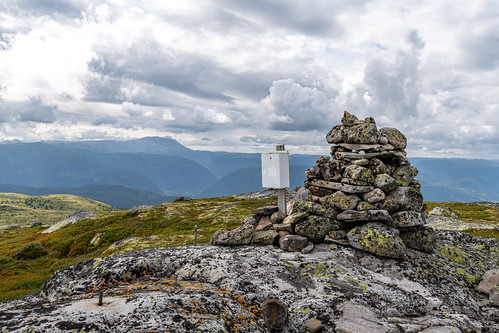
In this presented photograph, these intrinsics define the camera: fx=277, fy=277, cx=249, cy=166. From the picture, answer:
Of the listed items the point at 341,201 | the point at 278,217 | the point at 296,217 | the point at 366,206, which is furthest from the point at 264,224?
the point at 366,206

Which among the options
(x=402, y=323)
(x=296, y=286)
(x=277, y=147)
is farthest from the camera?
(x=277, y=147)

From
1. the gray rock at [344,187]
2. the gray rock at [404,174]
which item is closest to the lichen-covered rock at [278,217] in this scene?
the gray rock at [344,187]

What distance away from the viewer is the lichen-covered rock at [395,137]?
67.2ft

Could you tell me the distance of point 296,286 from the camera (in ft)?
43.6

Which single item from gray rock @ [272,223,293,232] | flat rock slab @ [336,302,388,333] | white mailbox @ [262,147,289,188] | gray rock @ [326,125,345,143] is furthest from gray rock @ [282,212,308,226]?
flat rock slab @ [336,302,388,333]

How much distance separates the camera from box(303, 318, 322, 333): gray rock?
10352 millimetres

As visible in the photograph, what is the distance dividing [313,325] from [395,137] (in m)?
15.6

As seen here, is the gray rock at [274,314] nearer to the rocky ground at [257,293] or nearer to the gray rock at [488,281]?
the rocky ground at [257,293]

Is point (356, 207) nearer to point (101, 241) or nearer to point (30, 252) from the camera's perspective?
point (101, 241)

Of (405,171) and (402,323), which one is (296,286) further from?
(405,171)

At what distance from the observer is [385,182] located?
1833 cm

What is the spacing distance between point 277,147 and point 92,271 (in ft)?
43.0

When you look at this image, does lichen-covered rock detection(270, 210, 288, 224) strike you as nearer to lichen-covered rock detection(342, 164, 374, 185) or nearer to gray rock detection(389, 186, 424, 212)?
lichen-covered rock detection(342, 164, 374, 185)

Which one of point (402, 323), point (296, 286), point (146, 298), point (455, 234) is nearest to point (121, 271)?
point (146, 298)
